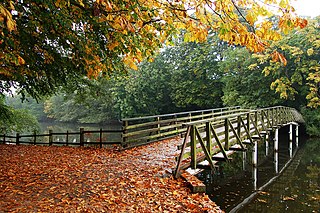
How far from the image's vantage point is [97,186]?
227 inches

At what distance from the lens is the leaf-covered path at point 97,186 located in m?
4.75

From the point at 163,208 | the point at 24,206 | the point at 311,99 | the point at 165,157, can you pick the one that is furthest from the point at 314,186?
the point at 311,99

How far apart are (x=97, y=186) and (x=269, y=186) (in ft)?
26.0

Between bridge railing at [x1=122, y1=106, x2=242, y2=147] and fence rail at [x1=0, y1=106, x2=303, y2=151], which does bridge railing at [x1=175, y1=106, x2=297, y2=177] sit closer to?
fence rail at [x1=0, y1=106, x2=303, y2=151]

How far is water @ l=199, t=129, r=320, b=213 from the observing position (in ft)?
28.6

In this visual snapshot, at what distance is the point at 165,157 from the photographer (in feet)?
27.6

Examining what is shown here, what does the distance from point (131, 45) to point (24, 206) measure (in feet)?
11.4

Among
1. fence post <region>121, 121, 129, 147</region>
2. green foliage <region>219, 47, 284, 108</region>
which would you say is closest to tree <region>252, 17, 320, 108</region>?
green foliage <region>219, 47, 284, 108</region>

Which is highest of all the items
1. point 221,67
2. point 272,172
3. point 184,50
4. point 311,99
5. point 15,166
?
point 184,50

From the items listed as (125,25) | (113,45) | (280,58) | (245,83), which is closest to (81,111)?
(245,83)

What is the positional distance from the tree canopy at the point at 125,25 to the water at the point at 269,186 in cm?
609

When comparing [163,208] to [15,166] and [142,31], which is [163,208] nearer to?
[142,31]

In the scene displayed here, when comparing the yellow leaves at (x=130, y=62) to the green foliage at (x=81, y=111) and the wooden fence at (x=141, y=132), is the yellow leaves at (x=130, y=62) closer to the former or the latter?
the wooden fence at (x=141, y=132)

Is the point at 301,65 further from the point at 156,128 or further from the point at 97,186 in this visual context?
the point at 97,186
